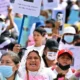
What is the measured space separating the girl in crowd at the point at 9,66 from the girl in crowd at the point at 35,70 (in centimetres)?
21

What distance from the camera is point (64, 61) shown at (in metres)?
7.46

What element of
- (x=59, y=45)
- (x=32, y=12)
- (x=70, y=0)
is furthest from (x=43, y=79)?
(x=70, y=0)

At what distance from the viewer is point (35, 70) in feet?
24.2

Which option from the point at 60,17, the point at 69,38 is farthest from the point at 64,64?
the point at 60,17

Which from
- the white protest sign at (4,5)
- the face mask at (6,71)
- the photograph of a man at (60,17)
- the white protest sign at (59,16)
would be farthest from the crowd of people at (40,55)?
the white protest sign at (59,16)

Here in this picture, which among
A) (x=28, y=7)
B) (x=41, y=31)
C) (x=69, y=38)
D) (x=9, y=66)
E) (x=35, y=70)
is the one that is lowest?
(x=35, y=70)

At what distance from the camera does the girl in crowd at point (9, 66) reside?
7.08m

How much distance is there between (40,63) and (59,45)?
118 centimetres

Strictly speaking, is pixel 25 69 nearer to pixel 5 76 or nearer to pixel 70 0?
pixel 5 76

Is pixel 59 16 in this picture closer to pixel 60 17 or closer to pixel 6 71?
pixel 60 17

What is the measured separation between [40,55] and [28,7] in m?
1.35

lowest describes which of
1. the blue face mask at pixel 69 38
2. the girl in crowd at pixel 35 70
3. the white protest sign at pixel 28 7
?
the girl in crowd at pixel 35 70

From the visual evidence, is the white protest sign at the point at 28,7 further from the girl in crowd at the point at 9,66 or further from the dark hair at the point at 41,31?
the girl in crowd at the point at 9,66

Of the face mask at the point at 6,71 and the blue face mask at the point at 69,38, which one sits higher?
the blue face mask at the point at 69,38
